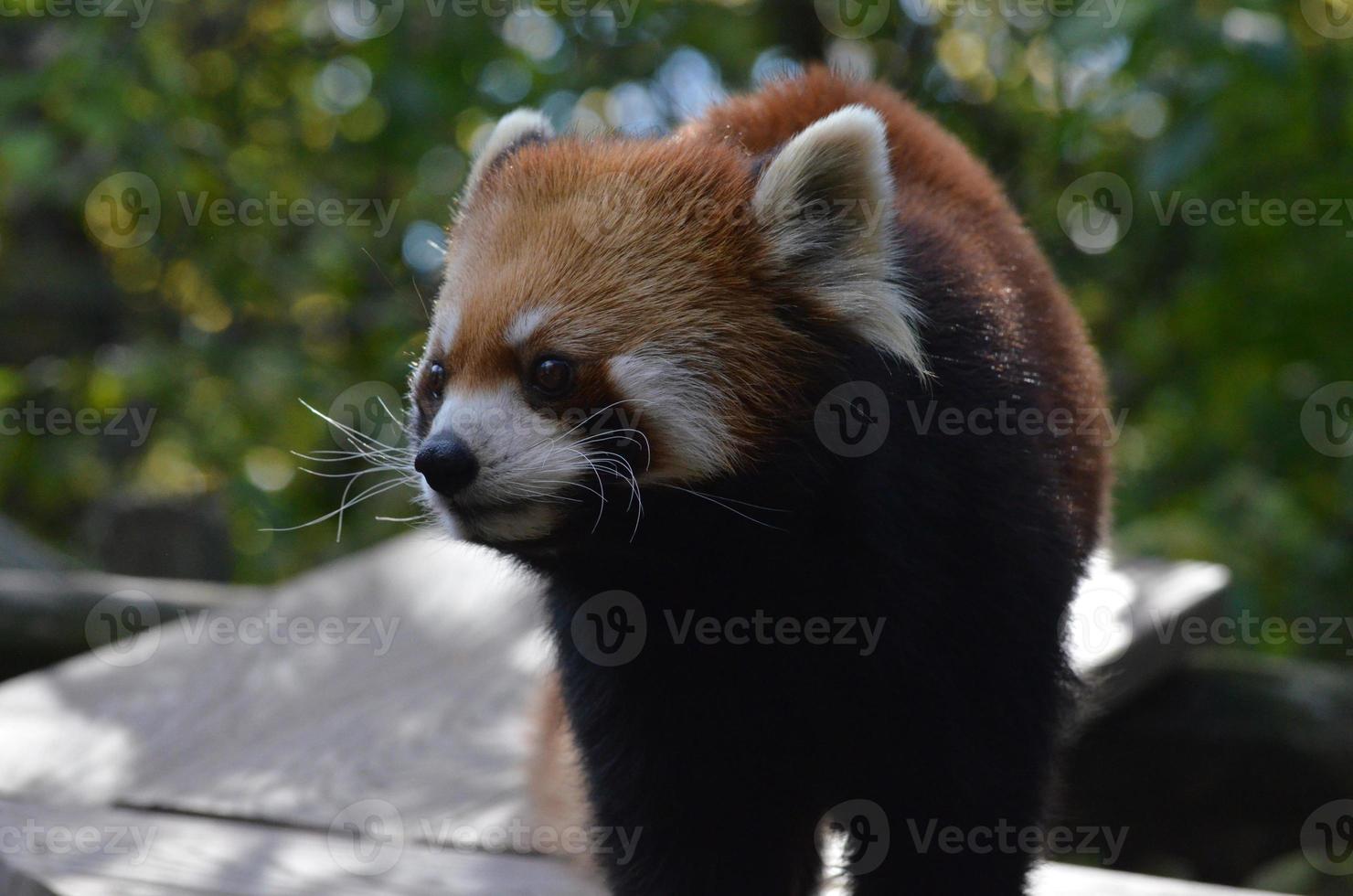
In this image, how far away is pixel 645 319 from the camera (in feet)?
6.50

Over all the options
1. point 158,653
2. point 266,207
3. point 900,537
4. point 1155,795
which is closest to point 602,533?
point 900,537

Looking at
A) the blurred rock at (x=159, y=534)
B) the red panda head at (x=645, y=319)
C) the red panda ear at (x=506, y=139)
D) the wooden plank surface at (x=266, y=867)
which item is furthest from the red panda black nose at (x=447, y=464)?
the blurred rock at (x=159, y=534)

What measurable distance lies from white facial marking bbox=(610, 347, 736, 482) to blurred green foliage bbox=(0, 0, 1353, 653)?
82.0 inches

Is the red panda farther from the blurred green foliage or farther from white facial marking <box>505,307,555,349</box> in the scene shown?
the blurred green foliage

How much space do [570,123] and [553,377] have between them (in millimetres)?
2350

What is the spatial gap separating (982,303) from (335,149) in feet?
15.2

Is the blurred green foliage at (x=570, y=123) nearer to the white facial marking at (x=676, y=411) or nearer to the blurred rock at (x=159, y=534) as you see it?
the blurred rock at (x=159, y=534)

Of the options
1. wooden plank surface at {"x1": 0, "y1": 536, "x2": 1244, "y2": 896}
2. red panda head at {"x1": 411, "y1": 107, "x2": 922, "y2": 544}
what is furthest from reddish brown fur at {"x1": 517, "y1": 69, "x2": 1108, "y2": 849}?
wooden plank surface at {"x1": 0, "y1": 536, "x2": 1244, "y2": 896}

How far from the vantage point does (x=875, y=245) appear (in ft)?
6.81

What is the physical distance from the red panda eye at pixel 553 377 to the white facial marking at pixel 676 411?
7cm

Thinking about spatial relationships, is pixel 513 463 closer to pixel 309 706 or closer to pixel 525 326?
pixel 525 326

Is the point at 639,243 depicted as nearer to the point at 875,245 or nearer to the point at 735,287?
the point at 735,287

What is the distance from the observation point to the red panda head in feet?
6.30

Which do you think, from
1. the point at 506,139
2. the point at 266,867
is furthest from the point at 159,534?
the point at 506,139
